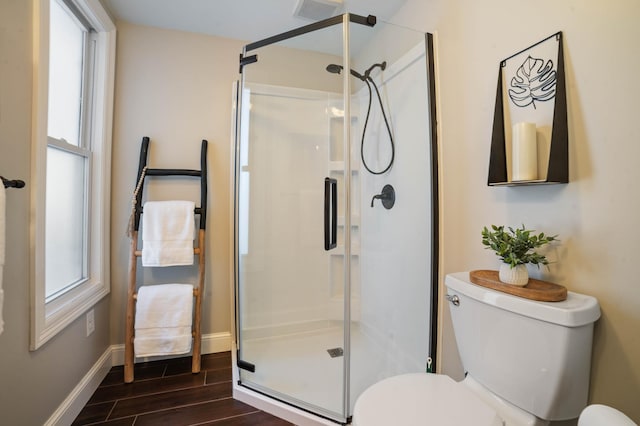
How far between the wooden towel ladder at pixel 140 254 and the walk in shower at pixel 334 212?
0.25 metres

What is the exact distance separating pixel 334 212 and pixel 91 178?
1.50m

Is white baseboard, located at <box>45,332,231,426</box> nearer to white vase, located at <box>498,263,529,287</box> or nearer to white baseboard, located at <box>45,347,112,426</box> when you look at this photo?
white baseboard, located at <box>45,347,112,426</box>

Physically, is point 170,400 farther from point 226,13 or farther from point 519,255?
point 226,13

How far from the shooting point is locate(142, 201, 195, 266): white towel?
1.79 metres

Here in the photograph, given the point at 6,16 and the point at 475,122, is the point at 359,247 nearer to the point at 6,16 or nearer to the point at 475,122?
the point at 475,122

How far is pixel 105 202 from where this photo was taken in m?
1.79

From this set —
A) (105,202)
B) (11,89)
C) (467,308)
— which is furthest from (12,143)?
(467,308)

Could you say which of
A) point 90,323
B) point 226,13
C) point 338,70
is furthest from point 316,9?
point 90,323

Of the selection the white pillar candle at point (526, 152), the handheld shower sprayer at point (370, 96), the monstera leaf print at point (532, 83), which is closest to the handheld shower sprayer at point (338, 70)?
the handheld shower sprayer at point (370, 96)

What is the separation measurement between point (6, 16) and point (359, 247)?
1748 millimetres

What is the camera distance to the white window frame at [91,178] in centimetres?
112

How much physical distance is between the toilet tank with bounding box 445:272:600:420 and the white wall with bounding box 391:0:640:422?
69 mm


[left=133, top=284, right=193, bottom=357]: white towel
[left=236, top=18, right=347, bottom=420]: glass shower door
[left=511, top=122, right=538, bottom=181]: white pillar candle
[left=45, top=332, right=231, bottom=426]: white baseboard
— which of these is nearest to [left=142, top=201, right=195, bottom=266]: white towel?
[left=133, top=284, right=193, bottom=357]: white towel

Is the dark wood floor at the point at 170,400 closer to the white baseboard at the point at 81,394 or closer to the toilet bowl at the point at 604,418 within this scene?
the white baseboard at the point at 81,394
